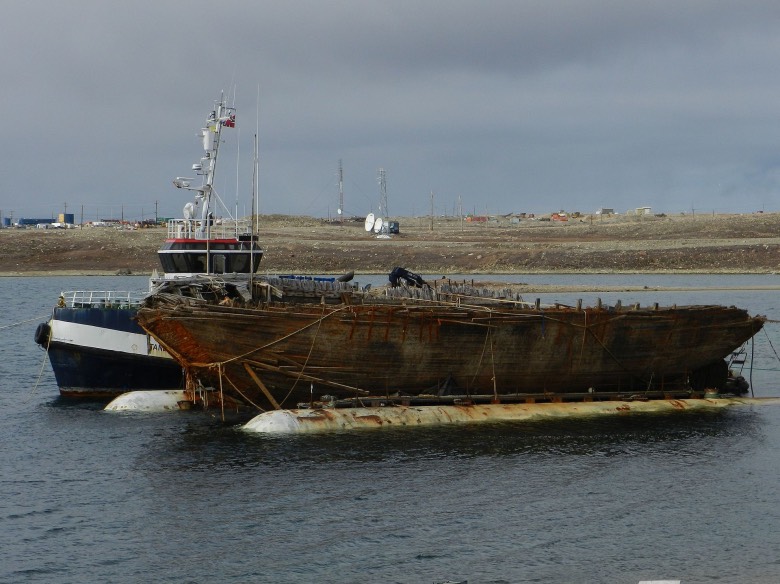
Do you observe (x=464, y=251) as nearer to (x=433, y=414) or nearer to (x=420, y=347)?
(x=420, y=347)

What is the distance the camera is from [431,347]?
3278 cm

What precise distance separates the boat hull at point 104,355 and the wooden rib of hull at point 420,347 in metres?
3.82

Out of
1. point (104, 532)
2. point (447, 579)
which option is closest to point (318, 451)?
point (104, 532)

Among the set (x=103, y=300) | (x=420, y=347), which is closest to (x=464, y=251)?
(x=103, y=300)

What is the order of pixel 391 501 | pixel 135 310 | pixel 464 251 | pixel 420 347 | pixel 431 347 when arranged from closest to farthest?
pixel 391 501, pixel 420 347, pixel 431 347, pixel 135 310, pixel 464 251

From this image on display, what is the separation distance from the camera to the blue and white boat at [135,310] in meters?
36.0

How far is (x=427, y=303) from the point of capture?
34.0 m

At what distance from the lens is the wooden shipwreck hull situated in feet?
102

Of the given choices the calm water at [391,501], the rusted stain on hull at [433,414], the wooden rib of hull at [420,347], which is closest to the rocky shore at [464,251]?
the wooden rib of hull at [420,347]

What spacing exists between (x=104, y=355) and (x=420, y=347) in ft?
37.9

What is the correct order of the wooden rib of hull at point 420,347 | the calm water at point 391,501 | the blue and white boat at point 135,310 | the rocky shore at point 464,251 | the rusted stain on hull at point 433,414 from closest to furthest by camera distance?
1. the calm water at point 391,501
2. the rusted stain on hull at point 433,414
3. the wooden rib of hull at point 420,347
4. the blue and white boat at point 135,310
5. the rocky shore at point 464,251

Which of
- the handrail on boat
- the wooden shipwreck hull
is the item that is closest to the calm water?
the wooden shipwreck hull

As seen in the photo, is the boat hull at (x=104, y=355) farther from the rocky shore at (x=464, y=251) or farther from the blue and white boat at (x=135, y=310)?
the rocky shore at (x=464, y=251)

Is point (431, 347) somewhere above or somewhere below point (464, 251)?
below
